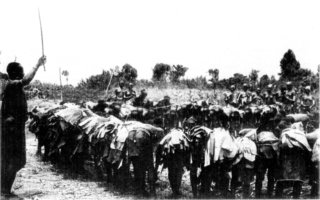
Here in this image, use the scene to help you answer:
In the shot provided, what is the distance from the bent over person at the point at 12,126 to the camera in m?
6.38

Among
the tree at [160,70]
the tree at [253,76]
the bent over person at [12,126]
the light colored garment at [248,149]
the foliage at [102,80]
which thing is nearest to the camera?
the light colored garment at [248,149]

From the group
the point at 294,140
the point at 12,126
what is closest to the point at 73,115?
the point at 12,126

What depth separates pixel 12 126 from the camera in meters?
6.43

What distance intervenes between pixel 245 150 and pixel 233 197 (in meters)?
0.84

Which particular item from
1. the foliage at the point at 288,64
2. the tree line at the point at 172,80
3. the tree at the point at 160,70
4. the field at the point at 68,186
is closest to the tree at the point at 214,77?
the tree line at the point at 172,80

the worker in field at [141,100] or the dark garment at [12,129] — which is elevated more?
the worker in field at [141,100]

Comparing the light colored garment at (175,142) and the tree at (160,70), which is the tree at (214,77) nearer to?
the tree at (160,70)

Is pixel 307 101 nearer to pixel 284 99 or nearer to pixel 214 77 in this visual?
pixel 284 99

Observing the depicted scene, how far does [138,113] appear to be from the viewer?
751 centimetres

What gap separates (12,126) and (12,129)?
1.8 inches

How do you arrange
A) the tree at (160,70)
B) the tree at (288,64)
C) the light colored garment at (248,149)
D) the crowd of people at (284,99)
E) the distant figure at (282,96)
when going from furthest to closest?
1. the tree at (288,64)
2. the tree at (160,70)
3. the distant figure at (282,96)
4. the crowd of people at (284,99)
5. the light colored garment at (248,149)

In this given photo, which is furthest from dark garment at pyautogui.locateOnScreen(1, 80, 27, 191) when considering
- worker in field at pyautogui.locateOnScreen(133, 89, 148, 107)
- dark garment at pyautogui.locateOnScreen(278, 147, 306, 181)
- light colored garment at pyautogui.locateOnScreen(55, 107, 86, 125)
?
dark garment at pyautogui.locateOnScreen(278, 147, 306, 181)

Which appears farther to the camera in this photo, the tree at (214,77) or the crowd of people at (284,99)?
the tree at (214,77)

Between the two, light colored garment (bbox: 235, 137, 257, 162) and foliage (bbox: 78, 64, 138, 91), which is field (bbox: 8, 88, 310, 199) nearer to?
light colored garment (bbox: 235, 137, 257, 162)
